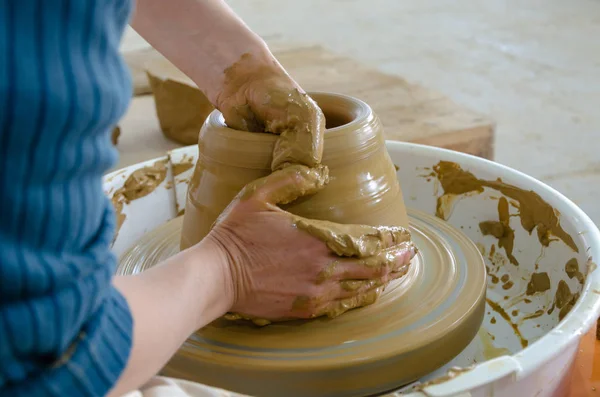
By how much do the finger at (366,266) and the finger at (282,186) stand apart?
131mm

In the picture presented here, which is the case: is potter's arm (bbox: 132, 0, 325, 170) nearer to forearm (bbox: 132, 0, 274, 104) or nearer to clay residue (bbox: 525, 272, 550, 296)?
forearm (bbox: 132, 0, 274, 104)

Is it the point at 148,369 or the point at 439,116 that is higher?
the point at 148,369

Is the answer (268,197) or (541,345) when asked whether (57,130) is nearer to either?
(268,197)

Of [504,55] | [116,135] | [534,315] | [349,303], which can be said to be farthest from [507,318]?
[504,55]

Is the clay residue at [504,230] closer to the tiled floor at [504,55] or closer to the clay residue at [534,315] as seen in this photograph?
the clay residue at [534,315]

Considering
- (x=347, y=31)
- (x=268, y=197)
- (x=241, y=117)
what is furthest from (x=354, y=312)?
(x=347, y=31)

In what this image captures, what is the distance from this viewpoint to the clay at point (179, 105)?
7.64ft

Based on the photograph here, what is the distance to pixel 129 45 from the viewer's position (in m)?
6.85

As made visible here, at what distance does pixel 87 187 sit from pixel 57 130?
76mm

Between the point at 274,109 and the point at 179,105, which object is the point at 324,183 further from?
the point at 179,105

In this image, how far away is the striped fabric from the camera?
59cm

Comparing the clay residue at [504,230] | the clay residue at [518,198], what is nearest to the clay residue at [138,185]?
the clay residue at [518,198]

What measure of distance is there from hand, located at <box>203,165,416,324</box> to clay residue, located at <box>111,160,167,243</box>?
0.69 metres

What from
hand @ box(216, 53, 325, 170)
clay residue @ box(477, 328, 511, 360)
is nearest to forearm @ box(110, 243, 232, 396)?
hand @ box(216, 53, 325, 170)
